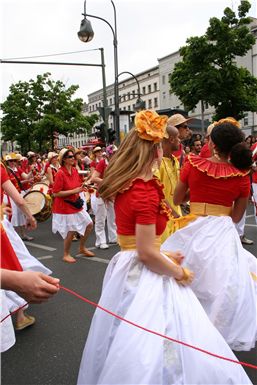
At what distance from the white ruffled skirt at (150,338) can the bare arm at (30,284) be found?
1.95 ft

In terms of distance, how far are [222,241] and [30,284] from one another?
73.4 inches

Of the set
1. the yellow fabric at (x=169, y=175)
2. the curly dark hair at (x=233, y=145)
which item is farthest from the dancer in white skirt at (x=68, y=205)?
the curly dark hair at (x=233, y=145)

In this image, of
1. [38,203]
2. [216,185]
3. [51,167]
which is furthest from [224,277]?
[51,167]

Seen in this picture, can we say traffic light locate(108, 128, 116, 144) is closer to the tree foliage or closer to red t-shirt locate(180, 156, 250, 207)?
red t-shirt locate(180, 156, 250, 207)

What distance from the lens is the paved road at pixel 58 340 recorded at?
3.20m

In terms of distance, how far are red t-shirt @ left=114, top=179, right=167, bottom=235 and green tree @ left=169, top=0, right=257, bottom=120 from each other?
2898 centimetres

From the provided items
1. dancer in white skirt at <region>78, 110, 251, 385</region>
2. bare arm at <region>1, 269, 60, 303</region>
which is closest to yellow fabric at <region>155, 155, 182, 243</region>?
dancer in white skirt at <region>78, 110, 251, 385</region>

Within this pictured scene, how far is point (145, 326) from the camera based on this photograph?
7.08 ft

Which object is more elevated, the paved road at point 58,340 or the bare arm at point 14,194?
the bare arm at point 14,194

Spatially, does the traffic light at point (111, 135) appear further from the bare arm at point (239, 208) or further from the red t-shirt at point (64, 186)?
the bare arm at point (239, 208)

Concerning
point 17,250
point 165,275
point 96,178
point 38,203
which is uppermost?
point 96,178

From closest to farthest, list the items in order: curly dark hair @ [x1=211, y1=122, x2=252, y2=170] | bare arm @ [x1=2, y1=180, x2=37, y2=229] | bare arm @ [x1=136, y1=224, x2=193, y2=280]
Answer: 1. bare arm @ [x1=136, y1=224, x2=193, y2=280]
2. curly dark hair @ [x1=211, y1=122, x2=252, y2=170]
3. bare arm @ [x1=2, y1=180, x2=37, y2=229]

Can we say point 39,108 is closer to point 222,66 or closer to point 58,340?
point 222,66

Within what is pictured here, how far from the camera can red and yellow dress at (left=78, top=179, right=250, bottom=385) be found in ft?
6.78
